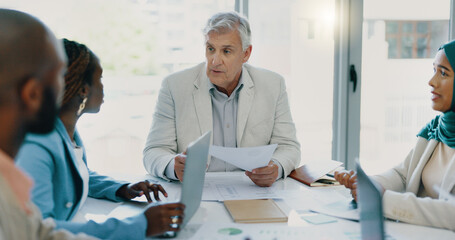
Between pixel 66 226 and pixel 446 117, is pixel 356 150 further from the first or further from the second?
pixel 66 226

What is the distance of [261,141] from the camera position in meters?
2.33

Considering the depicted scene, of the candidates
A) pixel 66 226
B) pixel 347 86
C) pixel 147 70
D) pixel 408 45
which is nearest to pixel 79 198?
pixel 66 226

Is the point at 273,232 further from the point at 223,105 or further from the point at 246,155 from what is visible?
the point at 223,105

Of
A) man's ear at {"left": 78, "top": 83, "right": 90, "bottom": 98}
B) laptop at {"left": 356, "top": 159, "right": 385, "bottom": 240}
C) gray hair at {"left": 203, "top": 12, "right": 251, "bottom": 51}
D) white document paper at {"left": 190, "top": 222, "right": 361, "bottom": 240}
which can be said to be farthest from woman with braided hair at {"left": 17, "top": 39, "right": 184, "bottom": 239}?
gray hair at {"left": 203, "top": 12, "right": 251, "bottom": 51}

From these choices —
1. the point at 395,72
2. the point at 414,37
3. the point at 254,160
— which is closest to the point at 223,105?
the point at 254,160

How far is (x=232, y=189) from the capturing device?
5.85ft

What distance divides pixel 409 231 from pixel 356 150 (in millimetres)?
2206

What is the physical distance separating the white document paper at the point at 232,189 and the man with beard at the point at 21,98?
904mm

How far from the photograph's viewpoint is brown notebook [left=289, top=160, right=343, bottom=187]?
1.88 meters

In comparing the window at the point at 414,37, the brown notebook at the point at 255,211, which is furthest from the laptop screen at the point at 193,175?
the window at the point at 414,37

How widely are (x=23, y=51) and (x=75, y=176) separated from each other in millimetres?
683

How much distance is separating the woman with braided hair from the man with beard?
163mm

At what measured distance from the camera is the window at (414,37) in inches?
Answer: 137

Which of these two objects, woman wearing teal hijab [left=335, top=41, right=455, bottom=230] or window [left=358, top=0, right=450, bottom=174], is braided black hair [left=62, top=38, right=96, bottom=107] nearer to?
woman wearing teal hijab [left=335, top=41, right=455, bottom=230]
